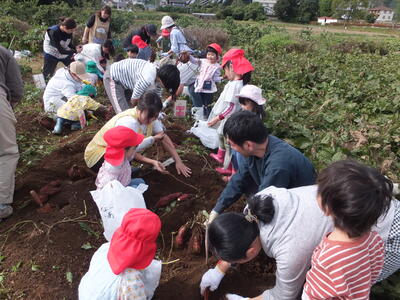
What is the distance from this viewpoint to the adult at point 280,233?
164cm

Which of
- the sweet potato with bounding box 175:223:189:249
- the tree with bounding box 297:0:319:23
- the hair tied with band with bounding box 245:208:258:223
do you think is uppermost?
the tree with bounding box 297:0:319:23

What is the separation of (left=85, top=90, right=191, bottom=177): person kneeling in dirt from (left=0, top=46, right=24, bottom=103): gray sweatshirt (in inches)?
35.4

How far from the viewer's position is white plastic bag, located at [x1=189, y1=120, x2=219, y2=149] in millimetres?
4418

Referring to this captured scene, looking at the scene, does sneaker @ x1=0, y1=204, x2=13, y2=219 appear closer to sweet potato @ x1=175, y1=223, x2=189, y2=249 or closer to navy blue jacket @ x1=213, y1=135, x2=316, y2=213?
sweet potato @ x1=175, y1=223, x2=189, y2=249

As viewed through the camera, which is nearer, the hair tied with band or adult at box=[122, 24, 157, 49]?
the hair tied with band

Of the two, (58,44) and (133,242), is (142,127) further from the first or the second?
(58,44)

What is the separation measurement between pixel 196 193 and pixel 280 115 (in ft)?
6.52

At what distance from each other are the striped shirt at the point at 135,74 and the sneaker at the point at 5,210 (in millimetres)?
1880

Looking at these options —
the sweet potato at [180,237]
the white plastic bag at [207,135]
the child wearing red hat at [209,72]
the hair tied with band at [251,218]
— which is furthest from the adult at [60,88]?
the hair tied with band at [251,218]

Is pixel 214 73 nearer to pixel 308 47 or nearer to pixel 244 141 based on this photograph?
pixel 244 141

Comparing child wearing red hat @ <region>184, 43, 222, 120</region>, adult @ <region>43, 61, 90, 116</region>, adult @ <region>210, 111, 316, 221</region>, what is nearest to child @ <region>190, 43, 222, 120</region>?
child wearing red hat @ <region>184, 43, 222, 120</region>

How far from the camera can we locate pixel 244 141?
216 cm

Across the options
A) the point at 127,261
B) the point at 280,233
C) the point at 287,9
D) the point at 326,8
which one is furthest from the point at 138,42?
the point at 326,8

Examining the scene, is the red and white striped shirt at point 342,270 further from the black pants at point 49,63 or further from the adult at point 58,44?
the black pants at point 49,63
